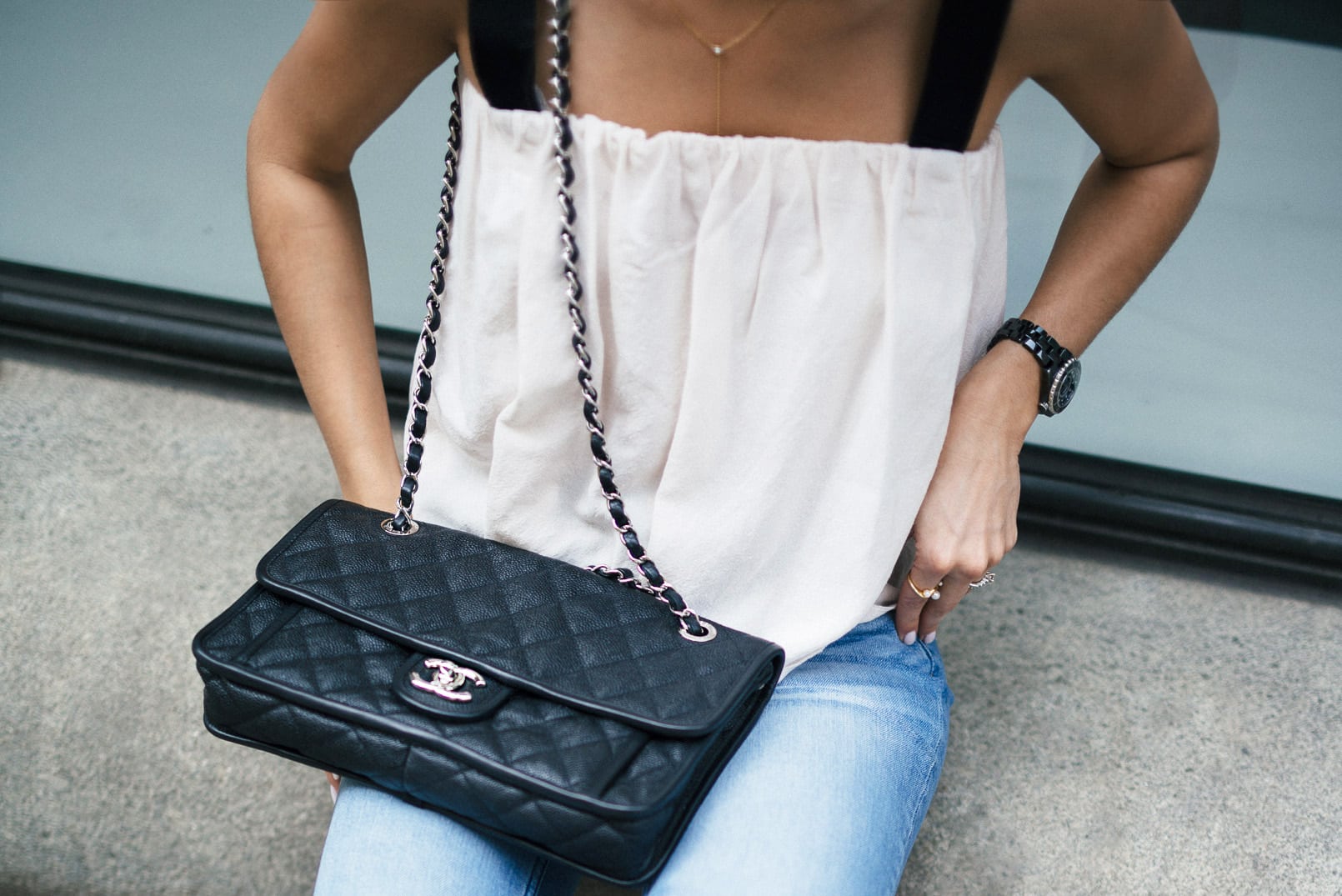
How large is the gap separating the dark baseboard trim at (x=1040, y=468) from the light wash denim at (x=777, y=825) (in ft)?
2.54

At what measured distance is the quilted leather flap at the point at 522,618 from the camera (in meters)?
0.66

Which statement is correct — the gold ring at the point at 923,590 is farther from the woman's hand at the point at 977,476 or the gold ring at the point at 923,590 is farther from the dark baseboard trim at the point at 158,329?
the dark baseboard trim at the point at 158,329

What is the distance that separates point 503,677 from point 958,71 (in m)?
0.51

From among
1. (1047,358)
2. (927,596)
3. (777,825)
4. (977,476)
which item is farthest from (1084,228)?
(777,825)

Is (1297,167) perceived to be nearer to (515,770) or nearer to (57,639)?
(515,770)

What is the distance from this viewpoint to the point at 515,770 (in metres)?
0.63

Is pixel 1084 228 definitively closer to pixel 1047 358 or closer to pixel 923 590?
pixel 1047 358

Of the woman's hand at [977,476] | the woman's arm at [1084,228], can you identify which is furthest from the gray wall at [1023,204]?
the woman's hand at [977,476]

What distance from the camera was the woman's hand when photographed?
0.82m

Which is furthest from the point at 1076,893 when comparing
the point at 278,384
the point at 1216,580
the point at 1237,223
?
the point at 278,384

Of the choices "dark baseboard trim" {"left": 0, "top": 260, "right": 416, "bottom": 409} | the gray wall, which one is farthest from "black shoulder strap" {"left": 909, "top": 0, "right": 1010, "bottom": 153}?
"dark baseboard trim" {"left": 0, "top": 260, "right": 416, "bottom": 409}

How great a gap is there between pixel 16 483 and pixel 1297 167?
186 cm

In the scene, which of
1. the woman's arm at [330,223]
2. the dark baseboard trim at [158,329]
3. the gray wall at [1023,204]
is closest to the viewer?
the woman's arm at [330,223]

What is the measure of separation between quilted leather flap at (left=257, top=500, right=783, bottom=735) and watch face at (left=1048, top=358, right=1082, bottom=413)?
34 centimetres
